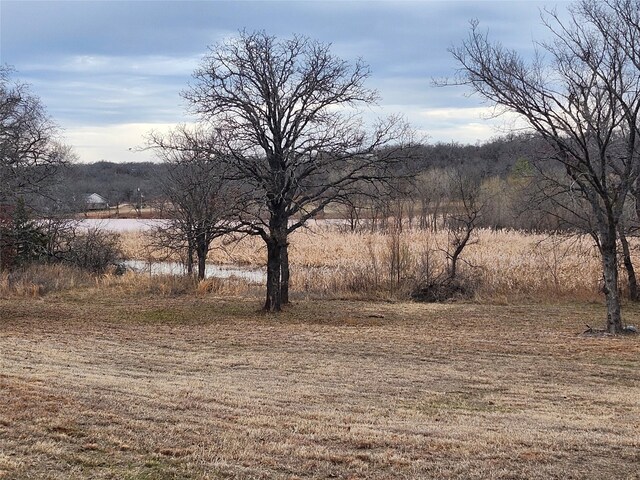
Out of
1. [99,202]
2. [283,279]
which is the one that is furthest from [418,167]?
[99,202]

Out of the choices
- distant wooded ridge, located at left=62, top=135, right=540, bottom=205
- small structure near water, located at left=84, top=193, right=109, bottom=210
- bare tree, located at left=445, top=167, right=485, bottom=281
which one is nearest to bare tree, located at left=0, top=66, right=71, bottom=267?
distant wooded ridge, located at left=62, top=135, right=540, bottom=205

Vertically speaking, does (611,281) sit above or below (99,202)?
below

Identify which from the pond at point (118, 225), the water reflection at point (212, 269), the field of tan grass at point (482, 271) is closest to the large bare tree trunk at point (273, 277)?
the field of tan grass at point (482, 271)

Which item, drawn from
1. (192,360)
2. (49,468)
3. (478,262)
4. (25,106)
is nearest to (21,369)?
(192,360)

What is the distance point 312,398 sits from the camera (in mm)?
8398

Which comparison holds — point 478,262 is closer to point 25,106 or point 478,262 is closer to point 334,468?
point 25,106

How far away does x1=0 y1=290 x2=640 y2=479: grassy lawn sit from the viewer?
17.4ft

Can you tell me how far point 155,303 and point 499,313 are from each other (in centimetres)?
955

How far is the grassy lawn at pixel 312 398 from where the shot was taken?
5316 mm

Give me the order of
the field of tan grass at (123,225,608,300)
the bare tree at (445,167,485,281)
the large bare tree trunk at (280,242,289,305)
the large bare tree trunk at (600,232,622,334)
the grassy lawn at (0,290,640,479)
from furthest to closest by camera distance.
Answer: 1. the bare tree at (445,167,485,281)
2. the field of tan grass at (123,225,608,300)
3. the large bare tree trunk at (280,242,289,305)
4. the large bare tree trunk at (600,232,622,334)
5. the grassy lawn at (0,290,640,479)

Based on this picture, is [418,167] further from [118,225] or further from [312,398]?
[118,225]

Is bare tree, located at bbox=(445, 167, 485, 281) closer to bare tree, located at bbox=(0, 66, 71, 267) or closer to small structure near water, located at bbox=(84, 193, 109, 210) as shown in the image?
bare tree, located at bbox=(0, 66, 71, 267)

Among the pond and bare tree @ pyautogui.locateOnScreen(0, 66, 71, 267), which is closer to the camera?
bare tree @ pyautogui.locateOnScreen(0, 66, 71, 267)

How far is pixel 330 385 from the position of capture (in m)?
9.49
